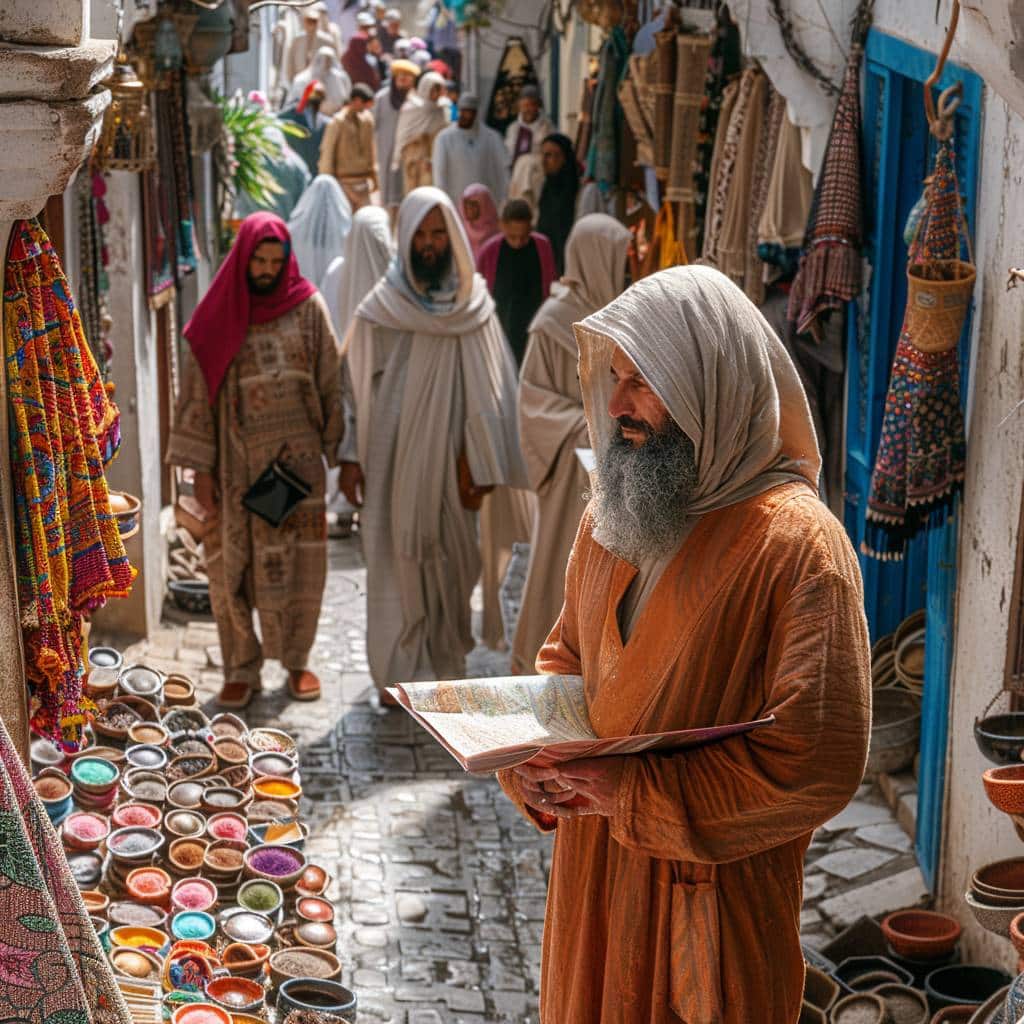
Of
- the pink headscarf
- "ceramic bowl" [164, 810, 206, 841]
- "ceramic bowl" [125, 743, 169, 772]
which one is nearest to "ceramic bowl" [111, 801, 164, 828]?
"ceramic bowl" [164, 810, 206, 841]

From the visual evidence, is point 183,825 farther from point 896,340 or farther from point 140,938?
point 896,340

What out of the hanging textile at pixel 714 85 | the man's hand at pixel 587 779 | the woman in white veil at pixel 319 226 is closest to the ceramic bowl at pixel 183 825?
the man's hand at pixel 587 779

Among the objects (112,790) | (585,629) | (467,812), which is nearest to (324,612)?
(467,812)

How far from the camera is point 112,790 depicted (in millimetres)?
5391

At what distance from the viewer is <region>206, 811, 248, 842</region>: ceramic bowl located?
5.38m

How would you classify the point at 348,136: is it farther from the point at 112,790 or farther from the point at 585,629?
the point at 585,629

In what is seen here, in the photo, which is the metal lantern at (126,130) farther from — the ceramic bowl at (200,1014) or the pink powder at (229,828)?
the ceramic bowl at (200,1014)

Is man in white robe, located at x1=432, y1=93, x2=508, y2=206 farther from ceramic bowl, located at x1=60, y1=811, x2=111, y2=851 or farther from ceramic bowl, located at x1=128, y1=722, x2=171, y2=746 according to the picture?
ceramic bowl, located at x1=60, y1=811, x2=111, y2=851

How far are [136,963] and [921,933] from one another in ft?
7.08

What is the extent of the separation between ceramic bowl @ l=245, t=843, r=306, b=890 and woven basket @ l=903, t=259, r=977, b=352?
237cm

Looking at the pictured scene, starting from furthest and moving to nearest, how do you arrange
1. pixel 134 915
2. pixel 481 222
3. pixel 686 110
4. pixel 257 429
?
pixel 481 222 < pixel 686 110 < pixel 257 429 < pixel 134 915

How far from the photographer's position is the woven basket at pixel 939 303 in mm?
4574

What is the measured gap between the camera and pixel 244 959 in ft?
15.4

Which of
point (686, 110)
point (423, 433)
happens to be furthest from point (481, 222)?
point (423, 433)
